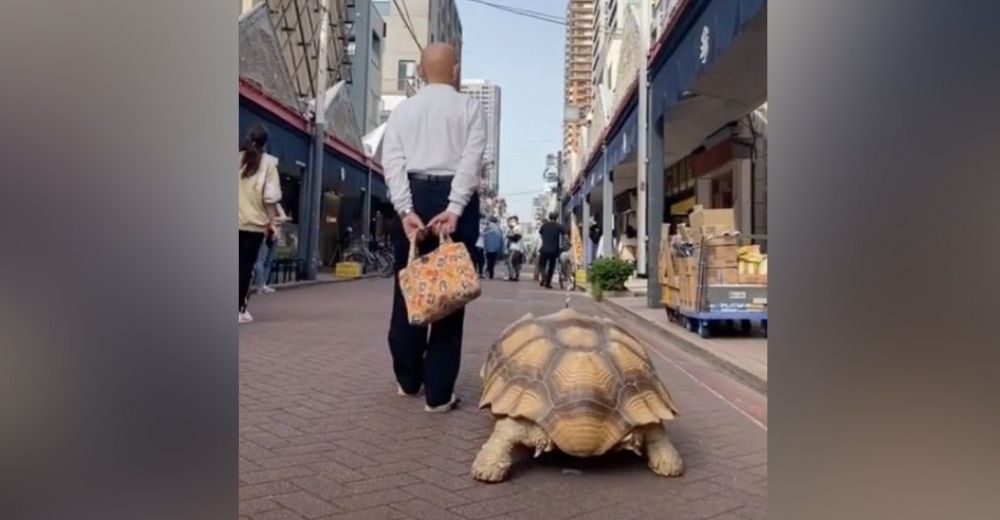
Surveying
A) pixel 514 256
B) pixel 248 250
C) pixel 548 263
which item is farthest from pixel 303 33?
pixel 248 250

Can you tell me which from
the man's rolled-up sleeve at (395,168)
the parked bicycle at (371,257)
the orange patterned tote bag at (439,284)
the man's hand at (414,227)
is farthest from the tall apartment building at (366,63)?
the orange patterned tote bag at (439,284)

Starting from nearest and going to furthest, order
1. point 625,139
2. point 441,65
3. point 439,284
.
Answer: point 439,284, point 441,65, point 625,139

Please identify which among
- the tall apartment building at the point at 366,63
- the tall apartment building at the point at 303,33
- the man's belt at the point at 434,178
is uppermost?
the tall apartment building at the point at 366,63

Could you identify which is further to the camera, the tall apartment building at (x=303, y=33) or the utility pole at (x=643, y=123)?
the tall apartment building at (x=303, y=33)

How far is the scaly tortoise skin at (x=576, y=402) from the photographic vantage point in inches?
97.9

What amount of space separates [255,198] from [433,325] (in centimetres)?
319

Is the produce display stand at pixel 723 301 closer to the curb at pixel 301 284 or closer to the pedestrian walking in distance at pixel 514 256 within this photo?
the curb at pixel 301 284

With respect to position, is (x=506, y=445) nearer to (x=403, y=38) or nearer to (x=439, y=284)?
(x=439, y=284)

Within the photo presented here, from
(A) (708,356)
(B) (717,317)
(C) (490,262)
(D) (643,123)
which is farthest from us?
(C) (490,262)

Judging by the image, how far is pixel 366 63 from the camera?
27562mm

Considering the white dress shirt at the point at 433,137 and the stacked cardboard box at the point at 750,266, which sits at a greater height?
the white dress shirt at the point at 433,137

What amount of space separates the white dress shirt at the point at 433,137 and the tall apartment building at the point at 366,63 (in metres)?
21.6
